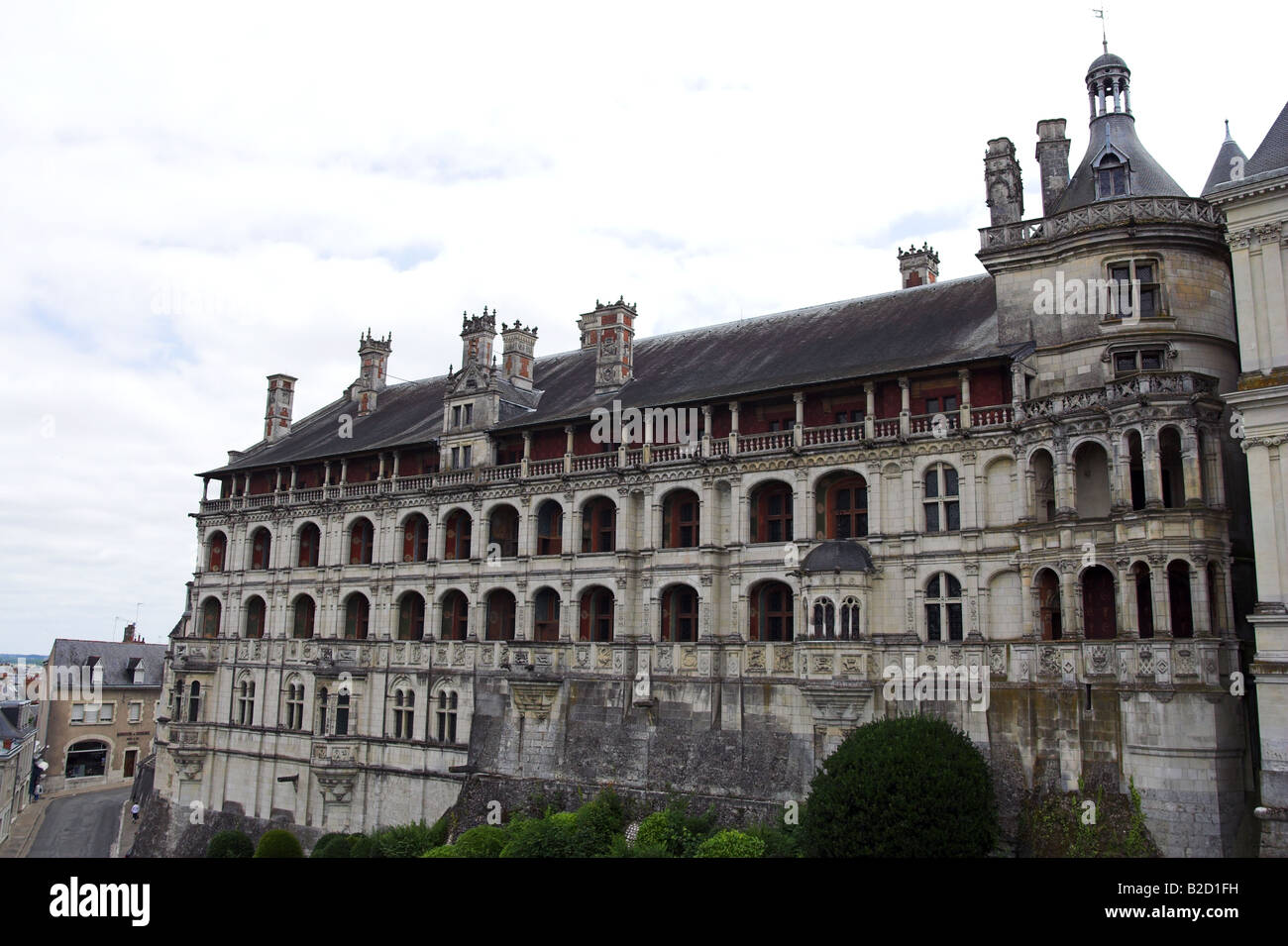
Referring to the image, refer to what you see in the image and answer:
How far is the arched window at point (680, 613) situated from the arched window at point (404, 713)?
1332 cm

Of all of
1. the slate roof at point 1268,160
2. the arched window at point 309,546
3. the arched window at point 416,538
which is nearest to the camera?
the slate roof at point 1268,160

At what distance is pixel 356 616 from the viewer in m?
51.0

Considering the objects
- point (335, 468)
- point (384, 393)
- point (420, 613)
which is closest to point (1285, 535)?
point (420, 613)

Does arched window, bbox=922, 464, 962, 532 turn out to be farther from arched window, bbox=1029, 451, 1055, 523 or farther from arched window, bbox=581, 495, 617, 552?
arched window, bbox=581, 495, 617, 552

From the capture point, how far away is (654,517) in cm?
4019

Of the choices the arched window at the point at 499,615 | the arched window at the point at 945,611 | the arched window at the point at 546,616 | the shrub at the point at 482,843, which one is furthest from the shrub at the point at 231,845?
the arched window at the point at 945,611

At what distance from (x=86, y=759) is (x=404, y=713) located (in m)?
51.8

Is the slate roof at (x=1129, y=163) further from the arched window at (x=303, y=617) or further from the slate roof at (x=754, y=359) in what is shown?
the arched window at (x=303, y=617)

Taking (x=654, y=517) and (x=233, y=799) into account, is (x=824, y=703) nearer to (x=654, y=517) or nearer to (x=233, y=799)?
(x=654, y=517)

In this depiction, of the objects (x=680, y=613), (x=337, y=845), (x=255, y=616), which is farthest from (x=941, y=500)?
(x=255, y=616)

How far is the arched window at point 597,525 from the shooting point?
4256cm

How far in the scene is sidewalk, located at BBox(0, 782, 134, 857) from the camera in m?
61.7

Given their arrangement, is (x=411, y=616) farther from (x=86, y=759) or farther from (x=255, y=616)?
(x=86, y=759)
